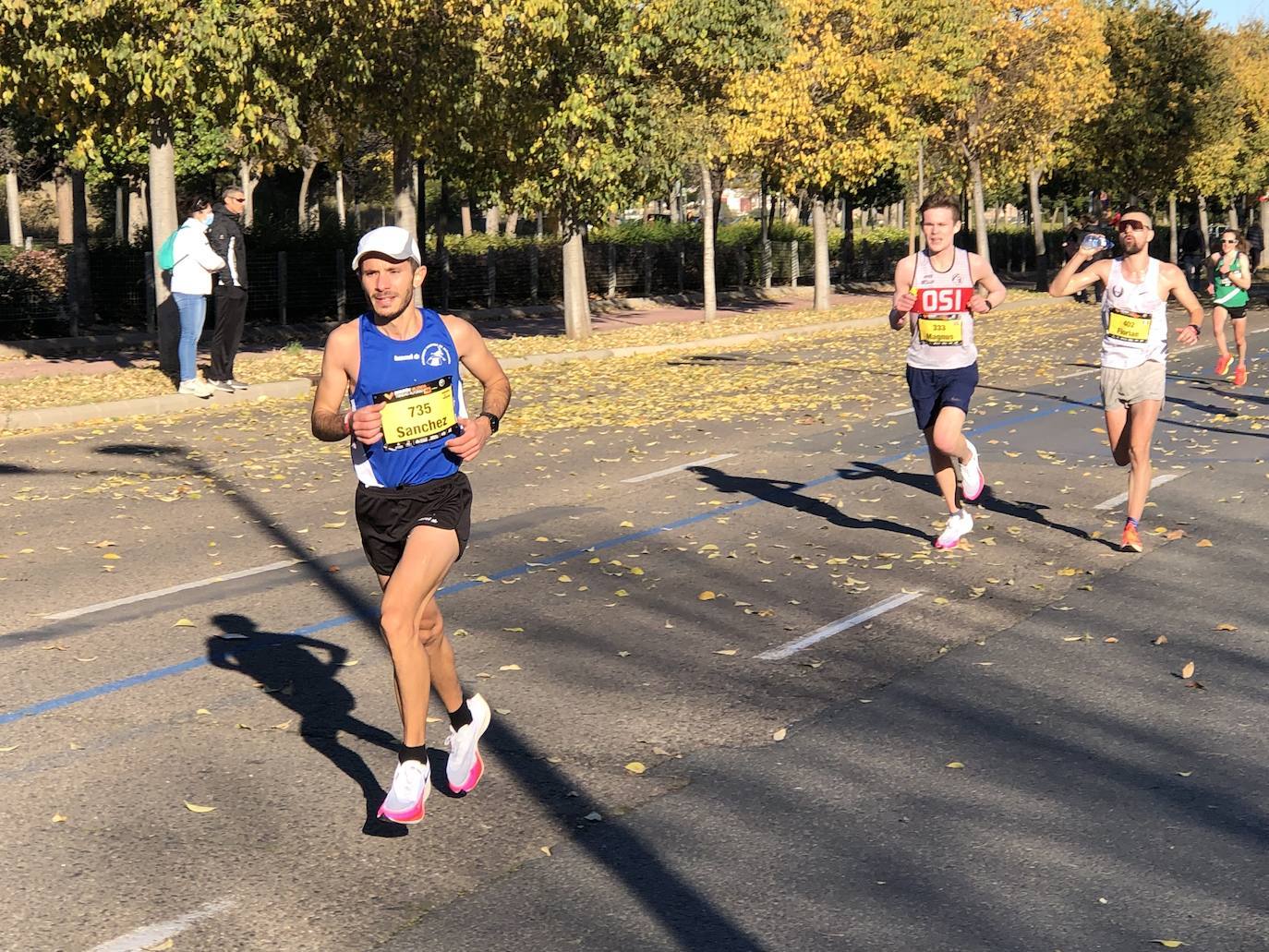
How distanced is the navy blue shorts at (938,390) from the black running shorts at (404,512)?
4751mm

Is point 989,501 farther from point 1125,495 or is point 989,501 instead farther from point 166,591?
point 166,591

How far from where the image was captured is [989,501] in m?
11.6

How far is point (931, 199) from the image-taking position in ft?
31.0

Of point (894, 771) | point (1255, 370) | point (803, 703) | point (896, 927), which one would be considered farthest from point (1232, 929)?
point (1255, 370)

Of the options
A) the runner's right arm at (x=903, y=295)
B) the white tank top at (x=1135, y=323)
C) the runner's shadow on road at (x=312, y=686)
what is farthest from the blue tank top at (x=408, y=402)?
the white tank top at (x=1135, y=323)

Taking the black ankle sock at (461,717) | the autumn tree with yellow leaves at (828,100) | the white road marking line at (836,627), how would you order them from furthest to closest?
the autumn tree with yellow leaves at (828,100)
the white road marking line at (836,627)
the black ankle sock at (461,717)

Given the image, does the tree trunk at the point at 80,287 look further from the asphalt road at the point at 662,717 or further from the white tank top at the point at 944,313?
the white tank top at the point at 944,313

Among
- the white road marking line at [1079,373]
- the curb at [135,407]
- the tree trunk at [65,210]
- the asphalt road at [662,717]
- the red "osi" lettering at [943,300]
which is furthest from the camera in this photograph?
the tree trunk at [65,210]

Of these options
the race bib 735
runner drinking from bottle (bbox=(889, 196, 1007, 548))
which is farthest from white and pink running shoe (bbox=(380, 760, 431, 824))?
runner drinking from bottle (bbox=(889, 196, 1007, 548))

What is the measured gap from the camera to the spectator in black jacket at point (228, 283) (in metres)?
18.0

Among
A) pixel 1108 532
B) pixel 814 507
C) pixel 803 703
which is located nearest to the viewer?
pixel 803 703

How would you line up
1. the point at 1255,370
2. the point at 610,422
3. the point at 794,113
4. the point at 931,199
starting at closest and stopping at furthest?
1. the point at 931,199
2. the point at 610,422
3. the point at 1255,370
4. the point at 794,113

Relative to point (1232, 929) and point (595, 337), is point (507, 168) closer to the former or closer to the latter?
point (595, 337)

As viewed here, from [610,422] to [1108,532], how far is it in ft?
23.0
